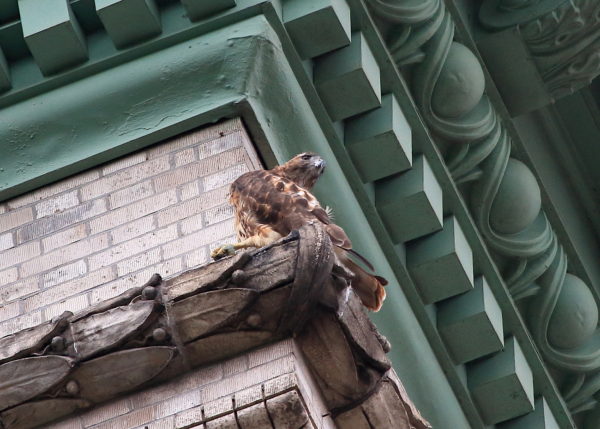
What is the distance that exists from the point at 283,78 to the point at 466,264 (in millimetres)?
1358

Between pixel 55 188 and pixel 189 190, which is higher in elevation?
pixel 55 188

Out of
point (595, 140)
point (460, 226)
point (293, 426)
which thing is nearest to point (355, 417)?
point (293, 426)

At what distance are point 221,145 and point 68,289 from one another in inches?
32.8

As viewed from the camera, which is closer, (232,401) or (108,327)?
(232,401)

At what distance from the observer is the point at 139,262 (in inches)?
353

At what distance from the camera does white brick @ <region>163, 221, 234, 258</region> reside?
8.92 metres

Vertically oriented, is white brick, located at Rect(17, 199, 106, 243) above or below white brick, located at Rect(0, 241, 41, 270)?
above

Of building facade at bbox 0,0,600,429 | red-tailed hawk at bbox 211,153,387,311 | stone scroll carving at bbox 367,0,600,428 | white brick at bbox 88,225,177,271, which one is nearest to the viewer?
red-tailed hawk at bbox 211,153,387,311

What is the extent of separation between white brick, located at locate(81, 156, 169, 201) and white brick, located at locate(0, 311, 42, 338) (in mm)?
621

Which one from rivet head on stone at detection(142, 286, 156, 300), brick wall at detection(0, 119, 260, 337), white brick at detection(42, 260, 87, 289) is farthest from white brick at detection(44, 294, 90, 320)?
rivet head on stone at detection(142, 286, 156, 300)

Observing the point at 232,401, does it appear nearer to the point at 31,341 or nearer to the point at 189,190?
the point at 31,341

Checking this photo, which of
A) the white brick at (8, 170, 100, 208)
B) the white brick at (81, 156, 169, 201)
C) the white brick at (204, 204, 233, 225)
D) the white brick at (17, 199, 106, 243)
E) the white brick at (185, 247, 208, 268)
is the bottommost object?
the white brick at (185, 247, 208, 268)

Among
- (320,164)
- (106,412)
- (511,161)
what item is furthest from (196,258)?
(511,161)

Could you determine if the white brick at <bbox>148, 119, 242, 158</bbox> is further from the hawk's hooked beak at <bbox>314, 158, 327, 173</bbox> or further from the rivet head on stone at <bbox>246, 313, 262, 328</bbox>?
the rivet head on stone at <bbox>246, 313, 262, 328</bbox>
